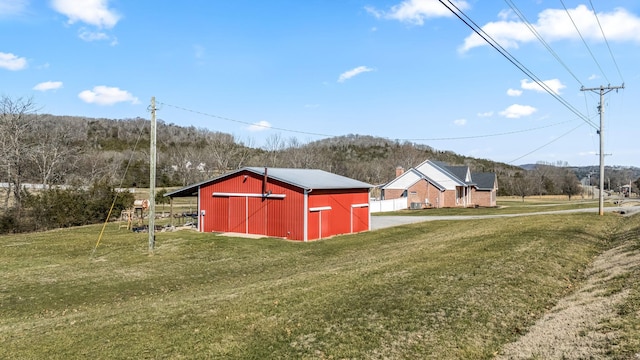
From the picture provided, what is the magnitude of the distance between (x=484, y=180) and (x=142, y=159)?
74.2 m

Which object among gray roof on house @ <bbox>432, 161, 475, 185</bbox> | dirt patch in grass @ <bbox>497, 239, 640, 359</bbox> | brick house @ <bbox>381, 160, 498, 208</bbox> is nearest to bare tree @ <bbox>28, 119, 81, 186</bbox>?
brick house @ <bbox>381, 160, 498, 208</bbox>

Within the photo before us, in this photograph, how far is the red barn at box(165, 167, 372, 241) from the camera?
25.8 meters

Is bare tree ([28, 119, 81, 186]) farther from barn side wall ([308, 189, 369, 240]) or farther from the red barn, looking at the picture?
barn side wall ([308, 189, 369, 240])

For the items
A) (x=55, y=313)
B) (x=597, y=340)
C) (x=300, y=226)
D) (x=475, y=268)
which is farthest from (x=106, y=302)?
(x=300, y=226)

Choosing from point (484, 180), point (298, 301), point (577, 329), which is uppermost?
point (484, 180)

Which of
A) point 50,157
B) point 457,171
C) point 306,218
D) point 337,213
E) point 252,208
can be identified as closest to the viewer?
point 306,218

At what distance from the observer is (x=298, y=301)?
33.1 feet

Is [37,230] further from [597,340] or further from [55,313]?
[597,340]

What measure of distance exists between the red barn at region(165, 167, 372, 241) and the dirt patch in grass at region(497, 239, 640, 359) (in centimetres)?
1692

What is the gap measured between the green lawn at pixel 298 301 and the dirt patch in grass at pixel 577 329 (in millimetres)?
209

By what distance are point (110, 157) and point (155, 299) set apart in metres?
101

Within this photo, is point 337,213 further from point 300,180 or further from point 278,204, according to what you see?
point 278,204

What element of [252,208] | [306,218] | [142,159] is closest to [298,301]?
[306,218]

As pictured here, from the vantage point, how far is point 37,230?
33.5 m
